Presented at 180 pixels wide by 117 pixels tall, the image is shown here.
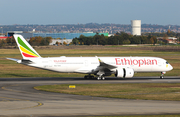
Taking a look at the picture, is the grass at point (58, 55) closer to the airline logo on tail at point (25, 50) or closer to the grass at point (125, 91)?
the airline logo on tail at point (25, 50)

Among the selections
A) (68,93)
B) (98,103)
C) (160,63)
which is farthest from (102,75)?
(98,103)

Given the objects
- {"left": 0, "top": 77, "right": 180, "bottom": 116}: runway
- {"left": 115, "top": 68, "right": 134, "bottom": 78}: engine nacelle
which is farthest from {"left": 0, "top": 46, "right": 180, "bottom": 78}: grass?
{"left": 0, "top": 77, "right": 180, "bottom": 116}: runway

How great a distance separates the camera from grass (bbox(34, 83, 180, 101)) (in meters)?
31.3

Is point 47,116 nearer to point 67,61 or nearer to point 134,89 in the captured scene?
point 134,89

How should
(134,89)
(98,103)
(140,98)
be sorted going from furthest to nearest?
(134,89), (140,98), (98,103)

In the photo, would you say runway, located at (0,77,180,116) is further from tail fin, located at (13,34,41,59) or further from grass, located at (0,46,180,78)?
grass, located at (0,46,180,78)

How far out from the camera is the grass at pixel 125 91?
31297 mm

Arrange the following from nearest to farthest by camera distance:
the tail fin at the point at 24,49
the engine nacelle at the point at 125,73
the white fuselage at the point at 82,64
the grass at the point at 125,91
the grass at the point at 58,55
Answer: the grass at the point at 125,91
the engine nacelle at the point at 125,73
the tail fin at the point at 24,49
the white fuselage at the point at 82,64
the grass at the point at 58,55

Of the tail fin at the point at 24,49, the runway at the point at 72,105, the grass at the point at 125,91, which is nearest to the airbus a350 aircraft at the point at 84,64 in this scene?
the tail fin at the point at 24,49

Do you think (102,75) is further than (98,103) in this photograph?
Yes

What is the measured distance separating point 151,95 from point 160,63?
1877cm

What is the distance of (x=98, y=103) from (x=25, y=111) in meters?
7.03

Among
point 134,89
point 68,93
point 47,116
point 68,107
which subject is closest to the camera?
point 47,116

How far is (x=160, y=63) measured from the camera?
1957 inches
